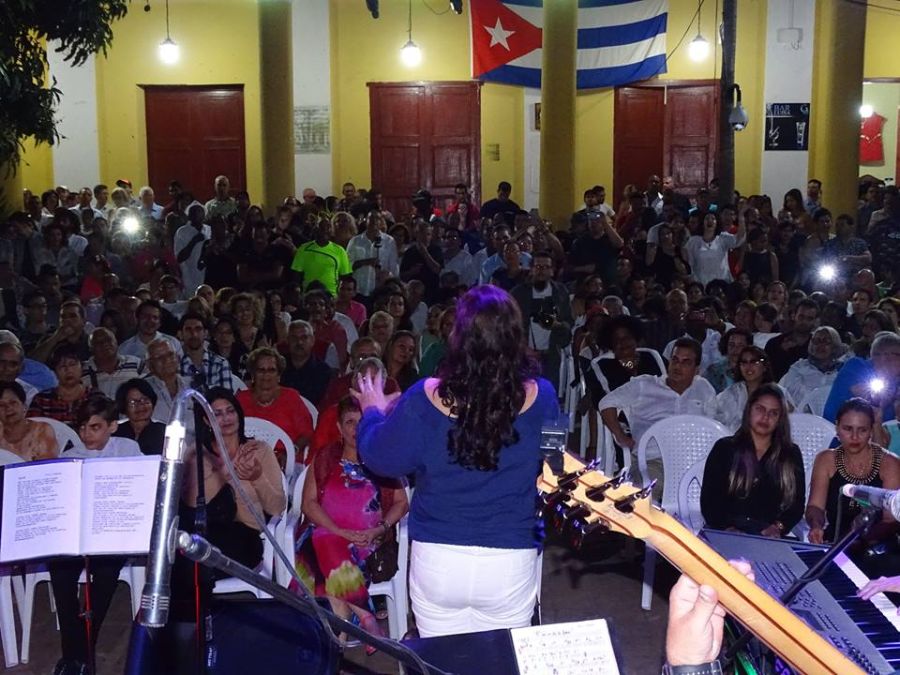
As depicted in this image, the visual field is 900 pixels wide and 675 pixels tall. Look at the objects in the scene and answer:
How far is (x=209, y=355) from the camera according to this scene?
280 inches

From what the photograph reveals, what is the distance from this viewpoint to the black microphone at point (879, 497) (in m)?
2.28

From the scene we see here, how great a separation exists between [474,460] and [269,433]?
294cm

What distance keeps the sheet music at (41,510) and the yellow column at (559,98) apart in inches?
391

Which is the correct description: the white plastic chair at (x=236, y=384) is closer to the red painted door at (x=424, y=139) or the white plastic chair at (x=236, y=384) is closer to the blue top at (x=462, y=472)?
the blue top at (x=462, y=472)

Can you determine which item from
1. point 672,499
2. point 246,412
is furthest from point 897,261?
point 246,412

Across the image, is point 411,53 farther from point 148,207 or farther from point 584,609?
point 584,609

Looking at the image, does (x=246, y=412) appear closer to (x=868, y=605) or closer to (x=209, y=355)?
(x=209, y=355)

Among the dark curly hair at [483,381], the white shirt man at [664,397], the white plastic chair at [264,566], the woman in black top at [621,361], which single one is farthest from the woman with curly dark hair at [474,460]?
the woman in black top at [621,361]

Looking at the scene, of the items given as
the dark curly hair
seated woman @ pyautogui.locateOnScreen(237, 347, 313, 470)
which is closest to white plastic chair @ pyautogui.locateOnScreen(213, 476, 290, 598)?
seated woman @ pyautogui.locateOnScreen(237, 347, 313, 470)

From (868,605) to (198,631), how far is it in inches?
77.8

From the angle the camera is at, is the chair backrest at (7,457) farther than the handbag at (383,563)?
Yes

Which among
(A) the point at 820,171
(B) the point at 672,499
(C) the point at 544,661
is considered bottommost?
(B) the point at 672,499

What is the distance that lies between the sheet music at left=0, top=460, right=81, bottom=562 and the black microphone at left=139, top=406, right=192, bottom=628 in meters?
2.00

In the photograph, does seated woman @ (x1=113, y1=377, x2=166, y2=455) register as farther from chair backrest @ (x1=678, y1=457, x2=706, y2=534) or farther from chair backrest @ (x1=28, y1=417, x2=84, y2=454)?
chair backrest @ (x1=678, y1=457, x2=706, y2=534)
